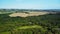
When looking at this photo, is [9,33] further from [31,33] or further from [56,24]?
[56,24]

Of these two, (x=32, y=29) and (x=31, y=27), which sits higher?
(x=32, y=29)

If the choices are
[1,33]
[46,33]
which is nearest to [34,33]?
[46,33]

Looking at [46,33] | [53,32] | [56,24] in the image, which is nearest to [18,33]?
[46,33]

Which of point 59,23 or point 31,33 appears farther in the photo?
point 59,23

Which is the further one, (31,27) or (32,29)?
(31,27)

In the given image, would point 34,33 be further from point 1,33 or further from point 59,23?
point 59,23

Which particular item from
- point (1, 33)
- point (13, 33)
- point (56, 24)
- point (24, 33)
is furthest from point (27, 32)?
point (56, 24)

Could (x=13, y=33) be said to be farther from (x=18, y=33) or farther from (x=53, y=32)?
(x=53, y=32)

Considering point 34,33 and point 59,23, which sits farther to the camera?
point 59,23
